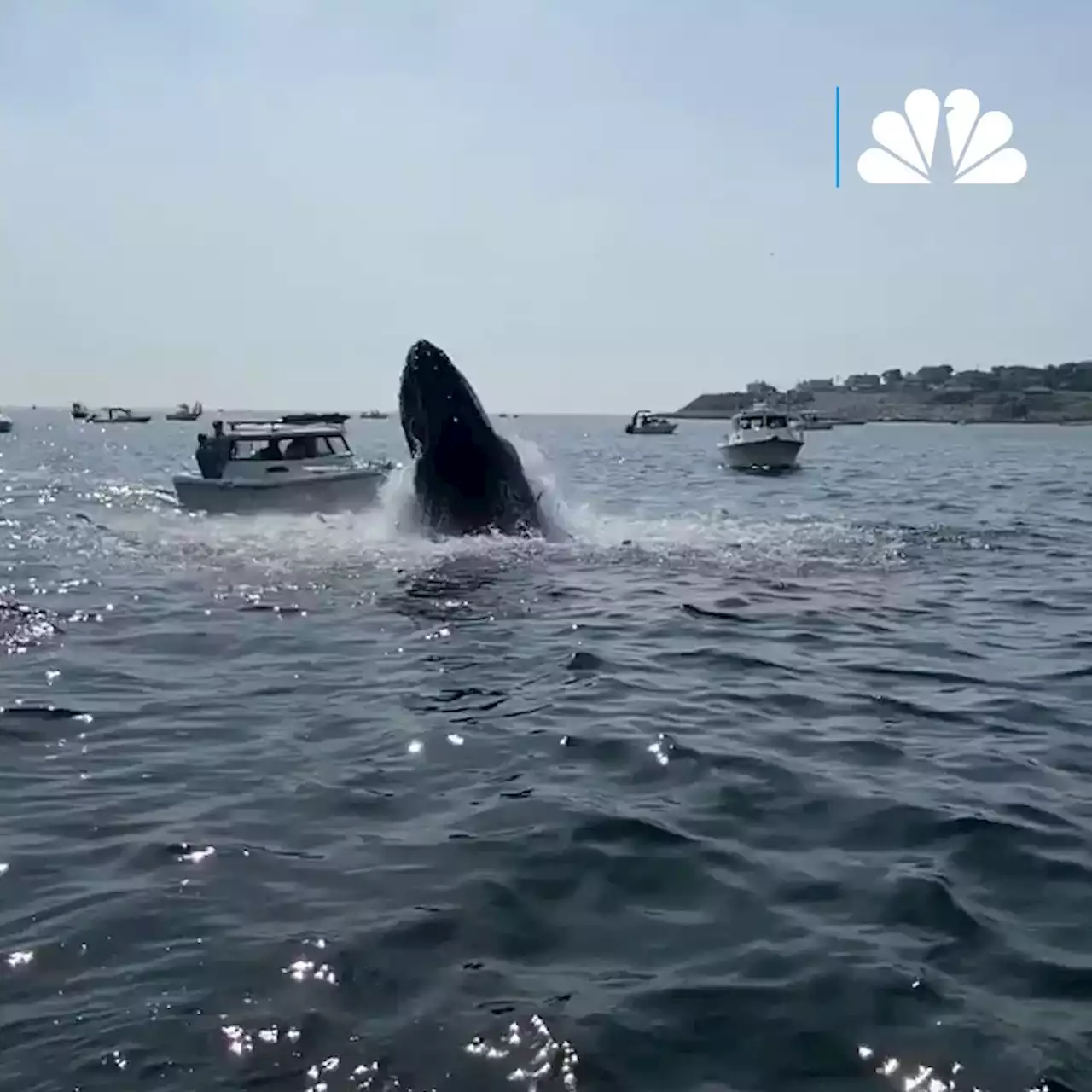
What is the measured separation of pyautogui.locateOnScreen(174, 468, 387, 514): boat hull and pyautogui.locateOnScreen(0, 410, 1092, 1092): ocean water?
433 inches

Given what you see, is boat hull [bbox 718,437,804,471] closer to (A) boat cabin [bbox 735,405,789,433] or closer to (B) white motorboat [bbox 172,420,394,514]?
(A) boat cabin [bbox 735,405,789,433]

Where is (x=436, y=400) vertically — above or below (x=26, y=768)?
above

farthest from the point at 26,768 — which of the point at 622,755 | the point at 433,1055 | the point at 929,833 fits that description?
the point at 929,833

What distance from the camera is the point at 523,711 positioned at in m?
8.81

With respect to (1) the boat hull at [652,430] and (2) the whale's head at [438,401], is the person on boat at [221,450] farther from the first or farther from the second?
(1) the boat hull at [652,430]

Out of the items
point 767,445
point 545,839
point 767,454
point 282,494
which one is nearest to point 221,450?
point 282,494

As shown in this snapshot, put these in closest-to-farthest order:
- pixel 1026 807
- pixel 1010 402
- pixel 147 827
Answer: pixel 147 827 → pixel 1026 807 → pixel 1010 402

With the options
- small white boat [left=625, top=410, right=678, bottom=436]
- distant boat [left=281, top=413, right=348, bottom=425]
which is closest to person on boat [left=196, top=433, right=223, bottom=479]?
distant boat [left=281, top=413, right=348, bottom=425]

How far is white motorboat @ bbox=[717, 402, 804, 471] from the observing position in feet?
164

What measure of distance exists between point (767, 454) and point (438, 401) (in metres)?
34.7

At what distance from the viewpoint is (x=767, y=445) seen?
4972cm

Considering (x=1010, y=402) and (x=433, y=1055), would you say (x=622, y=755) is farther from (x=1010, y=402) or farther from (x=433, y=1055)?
(x=1010, y=402)

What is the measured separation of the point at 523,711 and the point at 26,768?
3514 mm

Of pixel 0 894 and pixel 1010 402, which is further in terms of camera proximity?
pixel 1010 402
